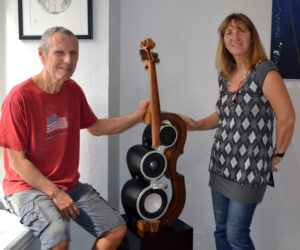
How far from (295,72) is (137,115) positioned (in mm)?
988

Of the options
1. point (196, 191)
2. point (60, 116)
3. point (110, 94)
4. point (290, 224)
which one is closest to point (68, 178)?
point (60, 116)

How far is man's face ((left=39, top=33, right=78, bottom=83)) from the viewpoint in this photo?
1756mm

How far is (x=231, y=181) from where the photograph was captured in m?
1.74

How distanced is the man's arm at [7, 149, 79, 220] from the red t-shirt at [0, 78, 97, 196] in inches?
1.9

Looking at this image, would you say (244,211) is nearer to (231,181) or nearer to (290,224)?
(231,181)

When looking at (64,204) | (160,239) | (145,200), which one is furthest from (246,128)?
(64,204)

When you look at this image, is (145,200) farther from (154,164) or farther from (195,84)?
(195,84)

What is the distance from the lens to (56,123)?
5.98 ft


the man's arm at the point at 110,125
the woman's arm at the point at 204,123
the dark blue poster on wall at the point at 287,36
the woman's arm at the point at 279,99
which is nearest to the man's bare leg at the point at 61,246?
the man's arm at the point at 110,125

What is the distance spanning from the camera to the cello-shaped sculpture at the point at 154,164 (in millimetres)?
1844

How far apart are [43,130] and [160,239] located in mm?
835

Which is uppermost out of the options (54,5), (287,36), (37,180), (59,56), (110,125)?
(54,5)

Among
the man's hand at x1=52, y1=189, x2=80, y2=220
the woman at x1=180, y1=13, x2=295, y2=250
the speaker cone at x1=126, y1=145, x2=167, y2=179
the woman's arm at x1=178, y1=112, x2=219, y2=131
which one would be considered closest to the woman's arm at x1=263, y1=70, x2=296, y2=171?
the woman at x1=180, y1=13, x2=295, y2=250

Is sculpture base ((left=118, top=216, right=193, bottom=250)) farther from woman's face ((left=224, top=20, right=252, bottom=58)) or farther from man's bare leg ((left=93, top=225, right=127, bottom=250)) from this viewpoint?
woman's face ((left=224, top=20, right=252, bottom=58))
